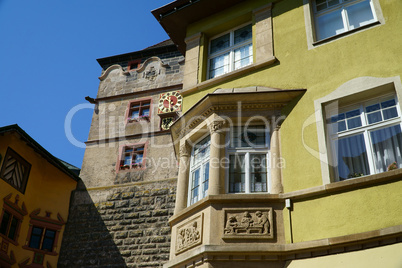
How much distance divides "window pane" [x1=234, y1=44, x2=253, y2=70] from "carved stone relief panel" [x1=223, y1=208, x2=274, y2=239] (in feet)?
14.1

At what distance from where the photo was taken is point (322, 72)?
971cm

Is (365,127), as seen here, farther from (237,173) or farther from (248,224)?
(248,224)

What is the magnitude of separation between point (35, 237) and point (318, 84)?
44.3 feet

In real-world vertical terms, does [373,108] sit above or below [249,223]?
above

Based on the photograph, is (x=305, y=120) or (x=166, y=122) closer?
(x=305, y=120)

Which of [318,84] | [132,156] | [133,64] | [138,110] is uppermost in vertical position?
[133,64]

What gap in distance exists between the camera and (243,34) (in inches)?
480

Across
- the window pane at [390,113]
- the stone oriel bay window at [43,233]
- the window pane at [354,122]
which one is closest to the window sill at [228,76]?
the window pane at [354,122]

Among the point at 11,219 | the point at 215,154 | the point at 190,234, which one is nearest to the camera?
the point at 190,234

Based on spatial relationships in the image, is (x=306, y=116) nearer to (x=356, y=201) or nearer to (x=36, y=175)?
(x=356, y=201)

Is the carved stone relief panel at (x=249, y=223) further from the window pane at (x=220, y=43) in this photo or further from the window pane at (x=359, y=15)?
the window pane at (x=220, y=43)

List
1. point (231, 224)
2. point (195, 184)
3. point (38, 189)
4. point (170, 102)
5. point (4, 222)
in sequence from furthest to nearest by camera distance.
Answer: point (170, 102) < point (38, 189) < point (4, 222) < point (195, 184) < point (231, 224)

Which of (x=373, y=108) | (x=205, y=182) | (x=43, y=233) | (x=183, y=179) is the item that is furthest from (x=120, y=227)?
(x=373, y=108)

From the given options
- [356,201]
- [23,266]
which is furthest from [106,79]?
[356,201]
